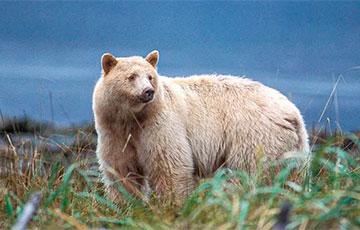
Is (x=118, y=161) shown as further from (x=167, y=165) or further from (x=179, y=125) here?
(x=179, y=125)

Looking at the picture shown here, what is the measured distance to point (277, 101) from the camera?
8562mm

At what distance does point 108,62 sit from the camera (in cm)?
789

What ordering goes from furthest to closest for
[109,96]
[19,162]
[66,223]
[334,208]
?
[109,96] → [19,162] → [66,223] → [334,208]

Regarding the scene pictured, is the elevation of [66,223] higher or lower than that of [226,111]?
lower

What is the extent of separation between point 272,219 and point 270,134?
3.94m

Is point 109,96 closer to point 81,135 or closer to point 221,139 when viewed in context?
point 81,135

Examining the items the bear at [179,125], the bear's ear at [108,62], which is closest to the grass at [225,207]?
the bear at [179,125]

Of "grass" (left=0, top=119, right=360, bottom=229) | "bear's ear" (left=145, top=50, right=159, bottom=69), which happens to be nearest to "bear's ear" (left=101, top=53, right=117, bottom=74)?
"bear's ear" (left=145, top=50, right=159, bottom=69)

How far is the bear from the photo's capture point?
776cm

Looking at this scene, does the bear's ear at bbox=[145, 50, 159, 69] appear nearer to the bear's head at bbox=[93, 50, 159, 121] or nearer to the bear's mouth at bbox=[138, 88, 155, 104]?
the bear's head at bbox=[93, 50, 159, 121]

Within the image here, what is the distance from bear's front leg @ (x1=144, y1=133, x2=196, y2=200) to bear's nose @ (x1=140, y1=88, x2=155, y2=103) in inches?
25.2

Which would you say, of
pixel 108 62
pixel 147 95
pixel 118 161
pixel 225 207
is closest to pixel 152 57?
pixel 108 62

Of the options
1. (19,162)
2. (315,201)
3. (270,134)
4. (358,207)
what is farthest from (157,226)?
(270,134)

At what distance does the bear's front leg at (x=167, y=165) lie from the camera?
779 centimetres
